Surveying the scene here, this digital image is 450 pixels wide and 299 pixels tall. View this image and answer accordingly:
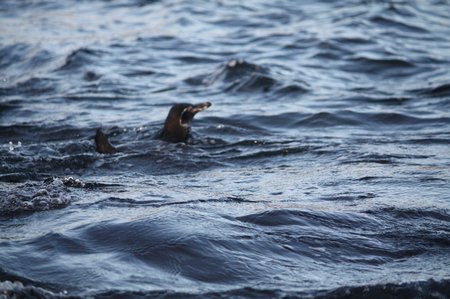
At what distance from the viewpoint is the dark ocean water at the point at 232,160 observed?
4520 mm

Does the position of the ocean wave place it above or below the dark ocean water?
above

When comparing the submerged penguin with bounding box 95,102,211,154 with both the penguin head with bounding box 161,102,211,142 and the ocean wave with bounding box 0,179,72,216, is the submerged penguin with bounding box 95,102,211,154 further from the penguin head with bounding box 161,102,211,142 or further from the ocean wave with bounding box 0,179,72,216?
the ocean wave with bounding box 0,179,72,216

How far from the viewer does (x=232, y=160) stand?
7.53m

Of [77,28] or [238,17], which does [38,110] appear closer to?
[77,28]

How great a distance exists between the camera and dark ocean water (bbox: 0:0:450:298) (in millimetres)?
4520

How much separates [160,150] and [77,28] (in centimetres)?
864

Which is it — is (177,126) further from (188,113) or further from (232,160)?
(232,160)

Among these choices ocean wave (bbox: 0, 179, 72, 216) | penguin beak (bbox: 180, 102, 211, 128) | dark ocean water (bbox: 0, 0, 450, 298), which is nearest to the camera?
dark ocean water (bbox: 0, 0, 450, 298)

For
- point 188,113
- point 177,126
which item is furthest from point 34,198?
point 188,113

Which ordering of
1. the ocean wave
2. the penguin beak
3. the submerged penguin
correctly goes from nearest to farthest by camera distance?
→ the ocean wave
the submerged penguin
the penguin beak

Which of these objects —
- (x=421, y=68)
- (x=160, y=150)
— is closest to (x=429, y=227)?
(x=160, y=150)

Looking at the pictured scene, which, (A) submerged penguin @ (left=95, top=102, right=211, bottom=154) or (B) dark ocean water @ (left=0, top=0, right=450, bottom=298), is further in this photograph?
(A) submerged penguin @ (left=95, top=102, right=211, bottom=154)

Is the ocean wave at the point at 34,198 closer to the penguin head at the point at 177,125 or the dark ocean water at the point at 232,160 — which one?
the dark ocean water at the point at 232,160

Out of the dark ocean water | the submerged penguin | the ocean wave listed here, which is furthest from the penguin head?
the ocean wave
